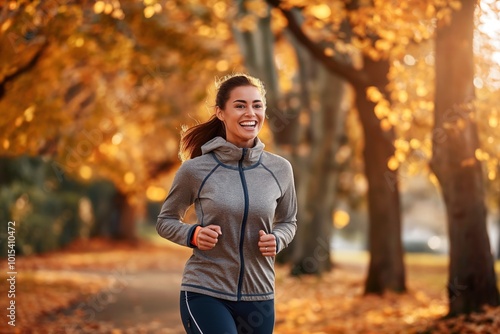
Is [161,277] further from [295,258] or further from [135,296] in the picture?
[135,296]

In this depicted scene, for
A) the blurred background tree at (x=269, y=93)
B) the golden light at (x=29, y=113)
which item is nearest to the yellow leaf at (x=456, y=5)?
the blurred background tree at (x=269, y=93)

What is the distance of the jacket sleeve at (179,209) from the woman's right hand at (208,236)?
0.13m

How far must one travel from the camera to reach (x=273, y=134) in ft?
72.1

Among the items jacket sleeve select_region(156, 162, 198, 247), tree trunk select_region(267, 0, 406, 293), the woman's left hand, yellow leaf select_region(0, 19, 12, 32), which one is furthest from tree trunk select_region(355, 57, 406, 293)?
the woman's left hand

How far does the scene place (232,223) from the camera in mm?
4480

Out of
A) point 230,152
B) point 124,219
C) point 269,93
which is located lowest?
point 230,152

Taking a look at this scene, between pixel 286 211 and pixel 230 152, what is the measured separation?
0.58 metres

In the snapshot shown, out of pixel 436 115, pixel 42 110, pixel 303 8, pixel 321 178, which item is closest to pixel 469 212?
pixel 436 115

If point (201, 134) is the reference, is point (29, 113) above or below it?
above

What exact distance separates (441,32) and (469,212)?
7.94 feet

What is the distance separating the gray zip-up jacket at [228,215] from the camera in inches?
177

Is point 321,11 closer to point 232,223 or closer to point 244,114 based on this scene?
point 244,114

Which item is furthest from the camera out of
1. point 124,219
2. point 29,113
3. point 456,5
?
point 124,219

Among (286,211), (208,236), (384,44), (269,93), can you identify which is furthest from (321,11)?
(208,236)
